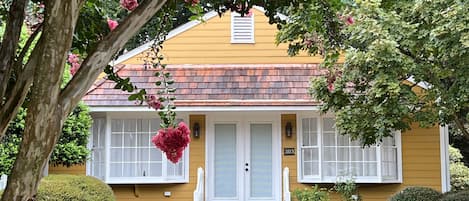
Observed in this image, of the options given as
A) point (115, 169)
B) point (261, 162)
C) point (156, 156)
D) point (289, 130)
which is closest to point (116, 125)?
point (115, 169)

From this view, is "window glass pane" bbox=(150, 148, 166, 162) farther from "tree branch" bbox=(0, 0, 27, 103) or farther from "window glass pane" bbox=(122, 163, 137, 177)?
"tree branch" bbox=(0, 0, 27, 103)

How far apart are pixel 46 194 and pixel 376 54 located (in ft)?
16.3

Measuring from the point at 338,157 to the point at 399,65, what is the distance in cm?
369

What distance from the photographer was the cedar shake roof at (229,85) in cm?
1067

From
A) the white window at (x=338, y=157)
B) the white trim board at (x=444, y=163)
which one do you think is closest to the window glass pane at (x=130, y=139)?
the white window at (x=338, y=157)

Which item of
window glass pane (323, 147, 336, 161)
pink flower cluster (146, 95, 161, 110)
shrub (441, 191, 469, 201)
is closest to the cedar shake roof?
window glass pane (323, 147, 336, 161)

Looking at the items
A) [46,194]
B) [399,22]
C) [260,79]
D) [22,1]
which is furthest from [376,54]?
[22,1]

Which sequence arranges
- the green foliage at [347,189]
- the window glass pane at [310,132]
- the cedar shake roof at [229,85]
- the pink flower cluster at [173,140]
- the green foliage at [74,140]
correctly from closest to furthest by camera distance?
the pink flower cluster at [173,140], the green foliage at [74,140], the green foliage at [347,189], the cedar shake roof at [229,85], the window glass pane at [310,132]

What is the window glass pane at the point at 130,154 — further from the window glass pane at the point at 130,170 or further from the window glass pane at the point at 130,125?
the window glass pane at the point at 130,125

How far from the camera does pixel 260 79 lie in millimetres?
11219

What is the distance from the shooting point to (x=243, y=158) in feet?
37.1

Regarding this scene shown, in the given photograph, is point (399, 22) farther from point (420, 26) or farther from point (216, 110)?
point (216, 110)

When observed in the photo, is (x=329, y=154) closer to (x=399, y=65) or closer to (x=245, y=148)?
(x=245, y=148)

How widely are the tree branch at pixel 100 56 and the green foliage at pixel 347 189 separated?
30.6ft
